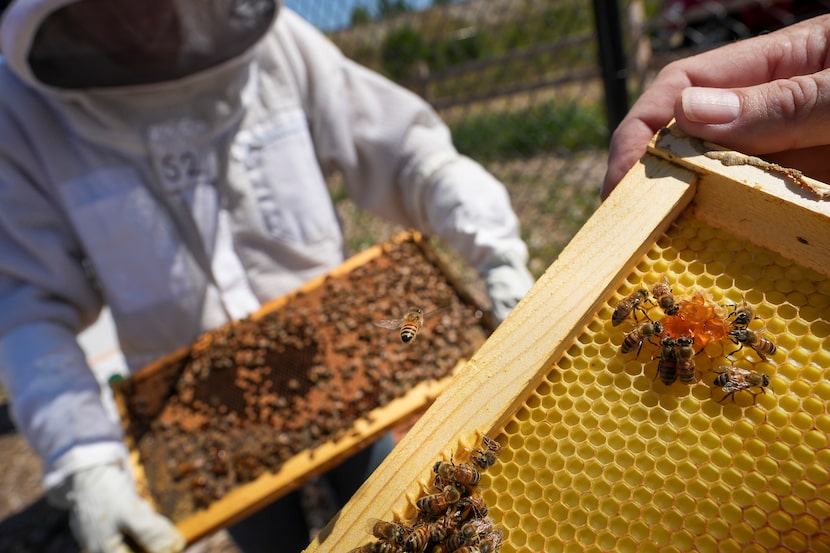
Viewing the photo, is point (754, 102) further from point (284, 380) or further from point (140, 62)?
point (140, 62)

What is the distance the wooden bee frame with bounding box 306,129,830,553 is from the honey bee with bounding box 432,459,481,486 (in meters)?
0.04

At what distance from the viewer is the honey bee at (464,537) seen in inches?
48.6

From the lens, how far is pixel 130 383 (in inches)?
116

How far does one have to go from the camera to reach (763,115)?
5.22ft

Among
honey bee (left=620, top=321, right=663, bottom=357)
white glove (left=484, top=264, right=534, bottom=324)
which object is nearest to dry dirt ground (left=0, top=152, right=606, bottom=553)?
white glove (left=484, top=264, right=534, bottom=324)

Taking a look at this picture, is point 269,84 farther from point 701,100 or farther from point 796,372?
point 796,372

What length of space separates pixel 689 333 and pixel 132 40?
8.73 ft

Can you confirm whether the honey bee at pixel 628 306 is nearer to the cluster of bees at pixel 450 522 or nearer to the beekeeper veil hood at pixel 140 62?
the cluster of bees at pixel 450 522

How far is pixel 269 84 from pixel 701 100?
7.75 ft

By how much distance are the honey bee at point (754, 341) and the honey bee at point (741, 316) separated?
0.06 feet

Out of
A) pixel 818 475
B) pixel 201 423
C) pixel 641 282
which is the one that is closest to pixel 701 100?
pixel 641 282

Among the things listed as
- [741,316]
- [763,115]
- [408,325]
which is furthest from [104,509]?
[763,115]

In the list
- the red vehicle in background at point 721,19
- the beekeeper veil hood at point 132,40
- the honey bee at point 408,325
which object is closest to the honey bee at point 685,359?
the honey bee at point 408,325

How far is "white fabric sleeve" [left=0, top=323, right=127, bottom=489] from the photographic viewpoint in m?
2.68
